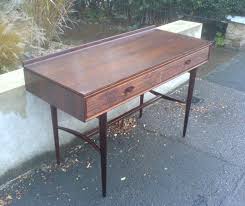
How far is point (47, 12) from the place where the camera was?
3.85 m

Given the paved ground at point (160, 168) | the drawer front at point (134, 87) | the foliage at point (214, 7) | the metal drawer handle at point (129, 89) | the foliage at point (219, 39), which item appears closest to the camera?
the drawer front at point (134, 87)

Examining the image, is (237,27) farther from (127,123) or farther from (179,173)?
(179,173)

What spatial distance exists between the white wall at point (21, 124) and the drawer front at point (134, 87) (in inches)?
28.6

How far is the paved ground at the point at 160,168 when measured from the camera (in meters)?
2.48

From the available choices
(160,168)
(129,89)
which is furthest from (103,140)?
(160,168)

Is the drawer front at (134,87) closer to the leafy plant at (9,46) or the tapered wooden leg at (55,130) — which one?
the tapered wooden leg at (55,130)

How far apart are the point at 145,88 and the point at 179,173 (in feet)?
2.91

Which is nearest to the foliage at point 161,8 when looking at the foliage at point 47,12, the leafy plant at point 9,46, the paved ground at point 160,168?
the foliage at point 47,12

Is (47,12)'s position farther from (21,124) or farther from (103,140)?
(103,140)

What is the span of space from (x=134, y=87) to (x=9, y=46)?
1378mm

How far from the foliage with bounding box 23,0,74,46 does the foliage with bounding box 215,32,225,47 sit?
2482mm

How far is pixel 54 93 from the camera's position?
2029mm

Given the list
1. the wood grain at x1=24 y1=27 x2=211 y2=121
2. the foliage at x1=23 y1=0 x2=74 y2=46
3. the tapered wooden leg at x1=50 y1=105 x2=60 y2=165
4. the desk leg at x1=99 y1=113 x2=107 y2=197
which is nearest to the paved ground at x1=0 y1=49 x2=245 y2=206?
the tapered wooden leg at x1=50 y1=105 x2=60 y2=165

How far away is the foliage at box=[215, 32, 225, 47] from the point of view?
17.9ft
